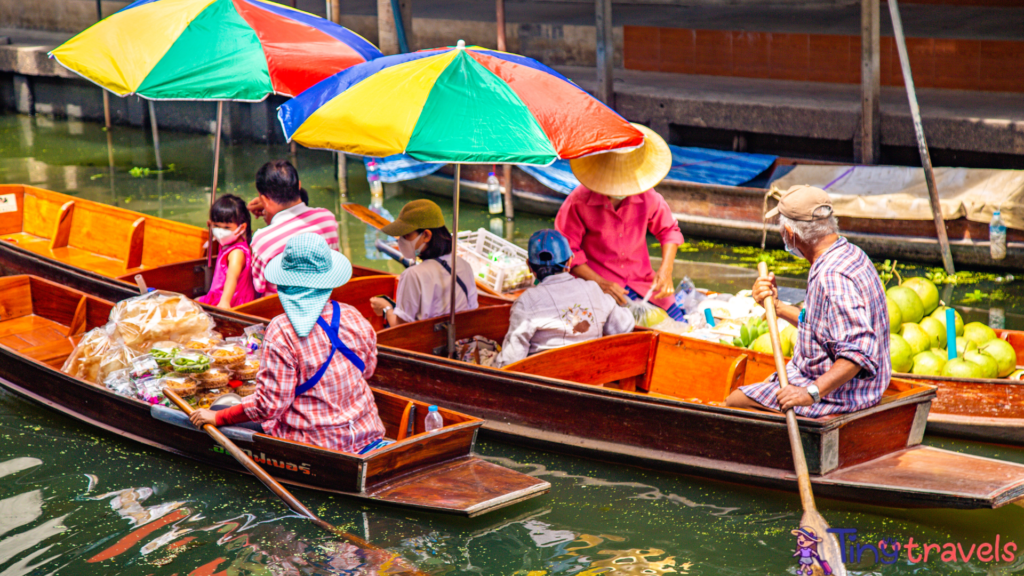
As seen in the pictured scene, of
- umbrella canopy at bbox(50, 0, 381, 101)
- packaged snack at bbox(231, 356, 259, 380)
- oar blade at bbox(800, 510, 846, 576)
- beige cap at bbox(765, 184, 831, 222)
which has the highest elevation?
umbrella canopy at bbox(50, 0, 381, 101)

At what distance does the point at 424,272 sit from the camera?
19.3ft

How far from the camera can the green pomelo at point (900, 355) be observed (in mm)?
5445

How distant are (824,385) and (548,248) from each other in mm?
1761

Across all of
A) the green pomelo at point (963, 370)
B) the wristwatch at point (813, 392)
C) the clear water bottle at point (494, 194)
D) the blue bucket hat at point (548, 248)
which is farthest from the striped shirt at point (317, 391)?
the clear water bottle at point (494, 194)

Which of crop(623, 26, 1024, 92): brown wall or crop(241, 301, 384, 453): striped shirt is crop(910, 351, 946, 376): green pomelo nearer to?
crop(241, 301, 384, 453): striped shirt

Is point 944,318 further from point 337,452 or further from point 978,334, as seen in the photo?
point 337,452

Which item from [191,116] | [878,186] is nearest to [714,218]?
[878,186]

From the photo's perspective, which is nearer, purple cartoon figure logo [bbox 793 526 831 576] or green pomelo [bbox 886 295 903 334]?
purple cartoon figure logo [bbox 793 526 831 576]

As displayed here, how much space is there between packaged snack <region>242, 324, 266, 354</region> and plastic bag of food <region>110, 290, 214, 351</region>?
299mm

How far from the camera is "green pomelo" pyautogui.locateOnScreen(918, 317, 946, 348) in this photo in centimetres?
574

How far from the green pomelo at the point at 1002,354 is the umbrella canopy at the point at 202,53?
4288 mm

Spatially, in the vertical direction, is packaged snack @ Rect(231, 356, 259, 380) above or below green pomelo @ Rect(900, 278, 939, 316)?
below

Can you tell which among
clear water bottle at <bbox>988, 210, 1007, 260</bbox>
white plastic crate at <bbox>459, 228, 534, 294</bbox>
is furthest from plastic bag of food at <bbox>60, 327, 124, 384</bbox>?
clear water bottle at <bbox>988, 210, 1007, 260</bbox>

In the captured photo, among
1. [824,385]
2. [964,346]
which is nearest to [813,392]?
[824,385]
